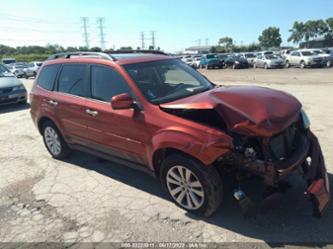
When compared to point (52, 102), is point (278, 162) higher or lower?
lower

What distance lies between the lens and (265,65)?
33781 mm

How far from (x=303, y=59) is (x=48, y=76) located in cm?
2936

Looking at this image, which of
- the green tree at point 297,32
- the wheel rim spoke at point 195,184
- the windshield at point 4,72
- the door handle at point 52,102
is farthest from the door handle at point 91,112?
the green tree at point 297,32

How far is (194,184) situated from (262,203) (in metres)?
0.76

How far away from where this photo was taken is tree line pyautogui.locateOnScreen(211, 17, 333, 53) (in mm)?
102581

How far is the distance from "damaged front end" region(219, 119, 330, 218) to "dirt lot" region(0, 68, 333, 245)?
34 centimetres

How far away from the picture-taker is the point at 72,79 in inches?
206

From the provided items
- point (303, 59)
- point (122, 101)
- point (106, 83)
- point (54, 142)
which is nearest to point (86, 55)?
point (106, 83)

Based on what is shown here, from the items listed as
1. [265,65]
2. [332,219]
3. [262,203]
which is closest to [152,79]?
[262,203]

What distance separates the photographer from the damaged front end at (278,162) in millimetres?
3312

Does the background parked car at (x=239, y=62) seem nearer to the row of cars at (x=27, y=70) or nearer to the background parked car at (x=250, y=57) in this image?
the background parked car at (x=250, y=57)

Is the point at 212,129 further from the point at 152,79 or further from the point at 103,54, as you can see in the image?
the point at 103,54

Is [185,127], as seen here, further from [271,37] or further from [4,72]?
[271,37]

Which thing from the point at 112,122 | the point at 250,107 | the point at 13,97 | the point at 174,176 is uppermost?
the point at 250,107
